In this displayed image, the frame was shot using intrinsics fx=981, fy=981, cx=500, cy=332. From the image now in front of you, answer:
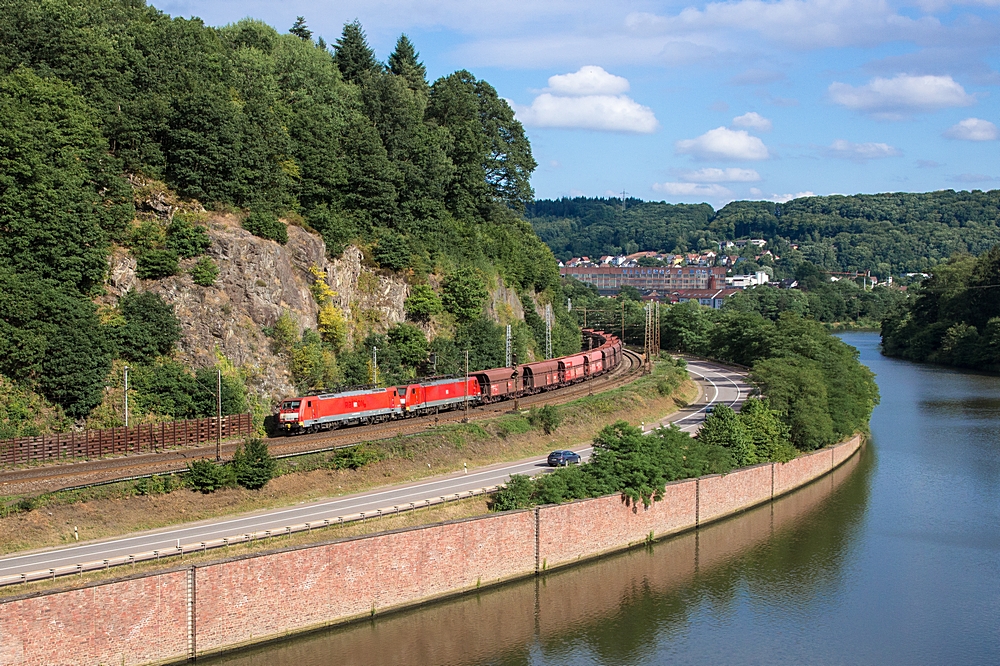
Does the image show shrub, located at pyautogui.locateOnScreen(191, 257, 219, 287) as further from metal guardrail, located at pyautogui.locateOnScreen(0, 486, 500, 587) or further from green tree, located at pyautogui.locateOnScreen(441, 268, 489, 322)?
green tree, located at pyautogui.locateOnScreen(441, 268, 489, 322)

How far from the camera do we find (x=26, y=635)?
93.9 ft

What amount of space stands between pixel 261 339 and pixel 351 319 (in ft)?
33.7

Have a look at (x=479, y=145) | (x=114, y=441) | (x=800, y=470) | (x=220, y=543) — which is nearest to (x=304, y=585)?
(x=220, y=543)

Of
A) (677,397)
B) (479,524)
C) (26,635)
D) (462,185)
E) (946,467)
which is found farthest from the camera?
(462,185)

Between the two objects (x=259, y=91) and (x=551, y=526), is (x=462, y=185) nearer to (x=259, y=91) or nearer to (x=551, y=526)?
(x=259, y=91)

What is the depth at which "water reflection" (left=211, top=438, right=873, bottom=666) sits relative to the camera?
34219 millimetres

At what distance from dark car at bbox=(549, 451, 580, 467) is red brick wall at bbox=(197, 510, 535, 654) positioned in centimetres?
1084

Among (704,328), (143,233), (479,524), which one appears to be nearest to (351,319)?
(143,233)

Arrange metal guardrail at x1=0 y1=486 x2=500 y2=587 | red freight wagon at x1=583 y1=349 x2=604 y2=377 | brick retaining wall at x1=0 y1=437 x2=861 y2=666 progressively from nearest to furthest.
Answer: brick retaining wall at x1=0 y1=437 x2=861 y2=666
metal guardrail at x1=0 y1=486 x2=500 y2=587
red freight wagon at x1=583 y1=349 x2=604 y2=377

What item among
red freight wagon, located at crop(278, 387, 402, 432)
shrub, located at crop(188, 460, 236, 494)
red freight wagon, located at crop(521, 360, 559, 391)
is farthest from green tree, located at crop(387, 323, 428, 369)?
shrub, located at crop(188, 460, 236, 494)

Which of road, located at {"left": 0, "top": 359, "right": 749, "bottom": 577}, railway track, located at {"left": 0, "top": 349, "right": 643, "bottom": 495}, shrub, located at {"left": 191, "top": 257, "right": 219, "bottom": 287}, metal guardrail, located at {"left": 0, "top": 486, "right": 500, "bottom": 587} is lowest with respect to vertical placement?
road, located at {"left": 0, "top": 359, "right": 749, "bottom": 577}

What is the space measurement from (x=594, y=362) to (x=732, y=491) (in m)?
33.1

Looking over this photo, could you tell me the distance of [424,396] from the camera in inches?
2399

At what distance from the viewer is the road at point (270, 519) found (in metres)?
34.8
